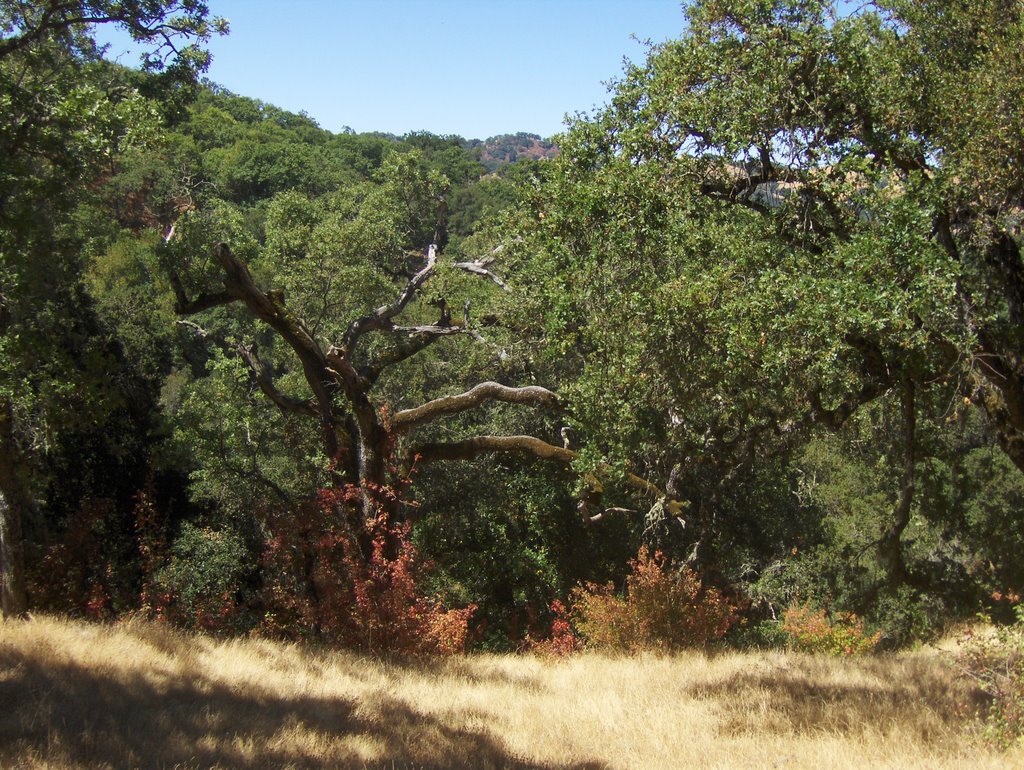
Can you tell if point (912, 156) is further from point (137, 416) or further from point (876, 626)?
point (876, 626)

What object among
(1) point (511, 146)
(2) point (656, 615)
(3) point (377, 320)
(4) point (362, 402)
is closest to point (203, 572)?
(4) point (362, 402)

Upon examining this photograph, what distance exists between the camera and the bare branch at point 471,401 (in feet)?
39.3

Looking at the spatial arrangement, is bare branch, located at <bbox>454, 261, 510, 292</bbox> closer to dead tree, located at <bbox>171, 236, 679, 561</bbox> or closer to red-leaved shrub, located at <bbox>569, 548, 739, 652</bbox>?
dead tree, located at <bbox>171, 236, 679, 561</bbox>

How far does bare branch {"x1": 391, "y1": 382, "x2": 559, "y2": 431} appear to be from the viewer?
12.0 m

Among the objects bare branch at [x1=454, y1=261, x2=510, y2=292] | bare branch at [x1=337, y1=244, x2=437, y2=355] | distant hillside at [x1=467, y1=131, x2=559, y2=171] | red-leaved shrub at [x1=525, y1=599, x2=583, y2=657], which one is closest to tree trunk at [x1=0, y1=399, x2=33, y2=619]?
bare branch at [x1=337, y1=244, x2=437, y2=355]

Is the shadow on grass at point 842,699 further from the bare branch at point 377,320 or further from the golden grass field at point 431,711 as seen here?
the bare branch at point 377,320

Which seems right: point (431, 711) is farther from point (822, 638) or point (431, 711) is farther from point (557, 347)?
point (822, 638)

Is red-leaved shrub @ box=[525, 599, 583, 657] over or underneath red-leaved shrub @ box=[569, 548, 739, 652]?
underneath

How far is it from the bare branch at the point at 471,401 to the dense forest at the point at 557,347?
0.15 feet

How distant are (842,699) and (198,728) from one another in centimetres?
555

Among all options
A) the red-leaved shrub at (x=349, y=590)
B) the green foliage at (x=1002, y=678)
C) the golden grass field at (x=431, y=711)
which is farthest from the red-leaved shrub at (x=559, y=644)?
the green foliage at (x=1002, y=678)

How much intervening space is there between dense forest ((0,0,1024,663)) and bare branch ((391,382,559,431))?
0.15 ft

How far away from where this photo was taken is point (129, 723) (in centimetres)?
598

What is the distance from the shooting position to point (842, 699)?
8031 mm
